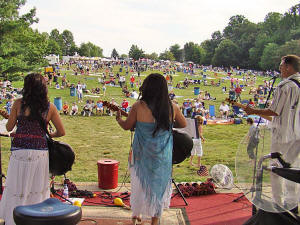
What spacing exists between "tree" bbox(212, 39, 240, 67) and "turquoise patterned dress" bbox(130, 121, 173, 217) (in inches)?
3353

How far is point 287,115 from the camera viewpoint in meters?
4.02

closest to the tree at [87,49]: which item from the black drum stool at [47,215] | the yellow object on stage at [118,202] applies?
the yellow object on stage at [118,202]

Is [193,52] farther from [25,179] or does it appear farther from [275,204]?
[275,204]

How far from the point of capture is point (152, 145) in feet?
Answer: 12.2

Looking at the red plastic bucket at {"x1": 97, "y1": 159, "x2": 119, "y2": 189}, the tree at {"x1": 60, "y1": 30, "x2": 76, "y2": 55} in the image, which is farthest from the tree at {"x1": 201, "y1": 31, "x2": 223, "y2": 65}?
the red plastic bucket at {"x1": 97, "y1": 159, "x2": 119, "y2": 189}

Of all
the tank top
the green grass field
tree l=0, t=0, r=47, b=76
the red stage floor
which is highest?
tree l=0, t=0, r=47, b=76

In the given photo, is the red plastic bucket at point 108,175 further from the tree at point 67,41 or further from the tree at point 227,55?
the tree at point 67,41

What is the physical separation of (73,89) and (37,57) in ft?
13.9

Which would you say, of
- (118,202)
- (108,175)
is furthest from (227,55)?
(118,202)

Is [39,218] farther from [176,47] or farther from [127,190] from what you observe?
[176,47]

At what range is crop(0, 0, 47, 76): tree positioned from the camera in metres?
22.8

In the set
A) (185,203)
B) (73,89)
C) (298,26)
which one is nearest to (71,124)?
(73,89)

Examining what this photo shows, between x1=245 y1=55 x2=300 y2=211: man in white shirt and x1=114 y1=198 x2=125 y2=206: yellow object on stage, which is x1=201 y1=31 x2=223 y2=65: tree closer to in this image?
x1=114 y1=198 x2=125 y2=206: yellow object on stage

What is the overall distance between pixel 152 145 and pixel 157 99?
511 mm
